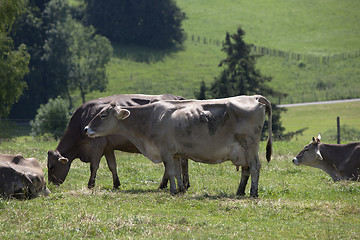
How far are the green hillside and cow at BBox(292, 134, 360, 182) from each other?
168 feet

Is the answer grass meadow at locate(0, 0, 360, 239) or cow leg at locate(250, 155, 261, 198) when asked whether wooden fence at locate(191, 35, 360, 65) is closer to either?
grass meadow at locate(0, 0, 360, 239)

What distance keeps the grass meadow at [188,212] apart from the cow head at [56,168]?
32cm

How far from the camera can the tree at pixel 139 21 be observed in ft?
288

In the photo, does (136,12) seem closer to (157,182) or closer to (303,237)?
(157,182)

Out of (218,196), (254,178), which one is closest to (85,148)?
(218,196)

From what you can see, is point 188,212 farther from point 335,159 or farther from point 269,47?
point 269,47

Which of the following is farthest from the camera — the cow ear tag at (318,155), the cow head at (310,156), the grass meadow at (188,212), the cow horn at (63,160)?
the cow head at (310,156)

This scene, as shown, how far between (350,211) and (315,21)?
3581 inches

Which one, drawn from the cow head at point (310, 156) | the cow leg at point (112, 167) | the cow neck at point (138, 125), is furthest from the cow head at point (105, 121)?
the cow head at point (310, 156)

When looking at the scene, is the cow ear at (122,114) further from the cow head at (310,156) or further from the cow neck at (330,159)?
the cow head at (310,156)

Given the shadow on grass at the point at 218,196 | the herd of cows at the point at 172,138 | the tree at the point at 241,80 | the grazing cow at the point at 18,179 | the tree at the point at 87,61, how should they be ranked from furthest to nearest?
the tree at the point at 87,61, the tree at the point at 241,80, the herd of cows at the point at 172,138, the shadow on grass at the point at 218,196, the grazing cow at the point at 18,179

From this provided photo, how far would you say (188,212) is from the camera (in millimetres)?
12633

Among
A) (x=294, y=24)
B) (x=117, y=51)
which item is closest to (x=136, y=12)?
(x=117, y=51)

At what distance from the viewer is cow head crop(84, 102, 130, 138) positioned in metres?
15.7
